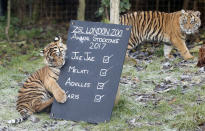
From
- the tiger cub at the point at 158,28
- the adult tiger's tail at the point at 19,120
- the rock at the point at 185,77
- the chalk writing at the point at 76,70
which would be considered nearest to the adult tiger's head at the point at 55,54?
the chalk writing at the point at 76,70

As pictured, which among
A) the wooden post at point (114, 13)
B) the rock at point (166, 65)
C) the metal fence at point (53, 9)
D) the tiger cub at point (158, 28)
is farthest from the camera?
the metal fence at point (53, 9)

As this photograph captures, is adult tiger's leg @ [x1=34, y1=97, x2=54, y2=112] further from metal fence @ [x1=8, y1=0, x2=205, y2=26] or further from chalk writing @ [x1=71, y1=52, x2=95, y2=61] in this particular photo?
metal fence @ [x1=8, y1=0, x2=205, y2=26]

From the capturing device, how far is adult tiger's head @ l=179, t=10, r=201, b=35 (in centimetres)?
846

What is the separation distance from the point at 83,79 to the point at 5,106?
130 cm

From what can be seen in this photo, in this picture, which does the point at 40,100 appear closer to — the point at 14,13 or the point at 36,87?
the point at 36,87

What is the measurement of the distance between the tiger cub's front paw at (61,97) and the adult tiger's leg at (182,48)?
3.67 m

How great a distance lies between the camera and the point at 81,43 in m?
5.57

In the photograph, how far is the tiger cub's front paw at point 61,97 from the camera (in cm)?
531

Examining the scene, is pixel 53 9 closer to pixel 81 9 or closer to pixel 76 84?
pixel 81 9

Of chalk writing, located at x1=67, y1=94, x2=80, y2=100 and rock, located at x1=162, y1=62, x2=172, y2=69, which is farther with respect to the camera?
rock, located at x1=162, y1=62, x2=172, y2=69

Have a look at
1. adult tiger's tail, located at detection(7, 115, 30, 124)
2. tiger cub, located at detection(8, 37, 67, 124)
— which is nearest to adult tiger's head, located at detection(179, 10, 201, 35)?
tiger cub, located at detection(8, 37, 67, 124)

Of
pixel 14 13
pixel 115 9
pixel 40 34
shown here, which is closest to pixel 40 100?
pixel 115 9

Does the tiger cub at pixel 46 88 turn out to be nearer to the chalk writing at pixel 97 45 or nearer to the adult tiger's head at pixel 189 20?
the chalk writing at pixel 97 45

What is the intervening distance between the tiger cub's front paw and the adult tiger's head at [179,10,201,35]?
395 cm
